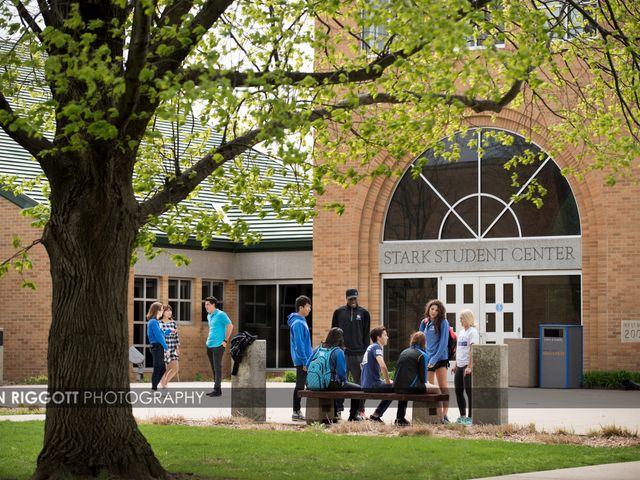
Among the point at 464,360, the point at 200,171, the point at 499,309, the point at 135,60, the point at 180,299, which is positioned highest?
the point at 135,60

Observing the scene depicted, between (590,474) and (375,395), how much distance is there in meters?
4.74

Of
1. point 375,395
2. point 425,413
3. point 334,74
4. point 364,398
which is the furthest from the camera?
point 425,413

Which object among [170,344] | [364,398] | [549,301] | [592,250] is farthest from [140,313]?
[364,398]

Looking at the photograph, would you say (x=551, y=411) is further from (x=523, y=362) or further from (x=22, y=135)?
(x=22, y=135)

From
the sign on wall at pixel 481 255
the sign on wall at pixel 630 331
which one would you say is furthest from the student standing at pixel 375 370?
the sign on wall at pixel 481 255

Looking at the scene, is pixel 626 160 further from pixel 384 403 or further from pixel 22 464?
pixel 22 464

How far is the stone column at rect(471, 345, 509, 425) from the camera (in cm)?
1466

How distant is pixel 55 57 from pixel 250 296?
23776mm

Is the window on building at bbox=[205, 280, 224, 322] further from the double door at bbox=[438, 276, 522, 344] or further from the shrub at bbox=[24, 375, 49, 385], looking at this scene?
the double door at bbox=[438, 276, 522, 344]

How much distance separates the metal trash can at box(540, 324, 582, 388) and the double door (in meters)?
0.99

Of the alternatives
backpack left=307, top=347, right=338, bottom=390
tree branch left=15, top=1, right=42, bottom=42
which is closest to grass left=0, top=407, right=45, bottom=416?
backpack left=307, top=347, right=338, bottom=390

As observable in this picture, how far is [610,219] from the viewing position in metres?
24.7

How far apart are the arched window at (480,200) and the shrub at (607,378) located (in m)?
3.17

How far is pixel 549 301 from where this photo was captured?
2567cm
